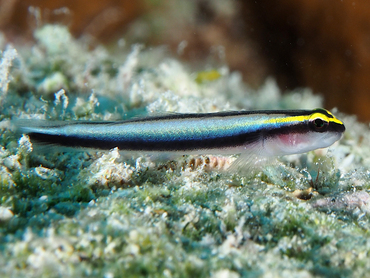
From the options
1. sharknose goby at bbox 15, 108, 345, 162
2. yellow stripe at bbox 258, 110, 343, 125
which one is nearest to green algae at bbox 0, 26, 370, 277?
sharknose goby at bbox 15, 108, 345, 162

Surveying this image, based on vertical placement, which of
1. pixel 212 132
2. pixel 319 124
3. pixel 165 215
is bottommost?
pixel 165 215

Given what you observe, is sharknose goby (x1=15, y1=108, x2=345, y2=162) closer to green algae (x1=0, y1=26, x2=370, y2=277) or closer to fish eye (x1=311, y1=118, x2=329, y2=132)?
fish eye (x1=311, y1=118, x2=329, y2=132)

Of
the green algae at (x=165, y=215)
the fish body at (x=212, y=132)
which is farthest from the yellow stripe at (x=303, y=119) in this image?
the green algae at (x=165, y=215)

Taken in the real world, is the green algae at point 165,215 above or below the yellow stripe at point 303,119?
below

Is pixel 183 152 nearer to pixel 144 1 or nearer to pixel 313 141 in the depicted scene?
pixel 313 141

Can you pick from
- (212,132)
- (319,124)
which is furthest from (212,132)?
(319,124)

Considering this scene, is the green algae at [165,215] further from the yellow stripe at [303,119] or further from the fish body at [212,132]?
the yellow stripe at [303,119]

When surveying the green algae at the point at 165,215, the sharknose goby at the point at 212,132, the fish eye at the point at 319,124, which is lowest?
the green algae at the point at 165,215

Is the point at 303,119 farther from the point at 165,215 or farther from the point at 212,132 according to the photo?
the point at 165,215

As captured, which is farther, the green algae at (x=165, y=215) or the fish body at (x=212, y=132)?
the fish body at (x=212, y=132)
